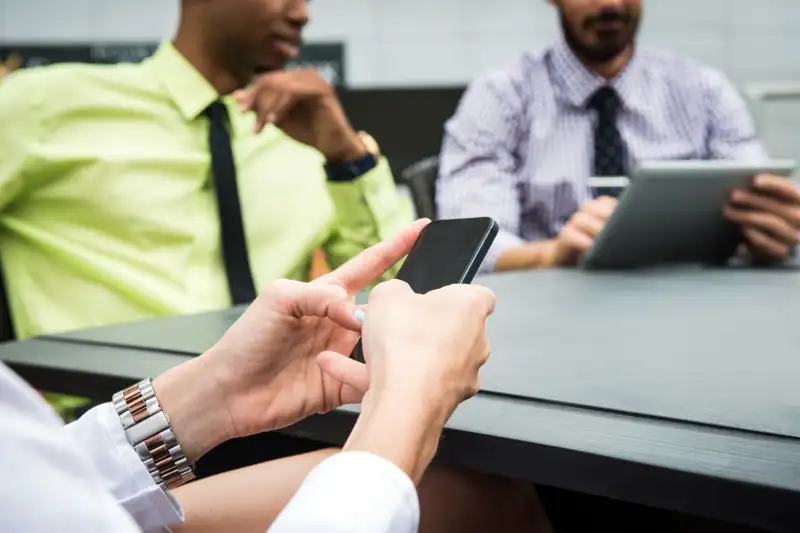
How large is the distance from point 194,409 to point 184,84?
880mm

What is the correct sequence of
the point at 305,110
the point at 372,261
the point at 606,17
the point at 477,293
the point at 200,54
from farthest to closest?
the point at 606,17, the point at 200,54, the point at 305,110, the point at 372,261, the point at 477,293

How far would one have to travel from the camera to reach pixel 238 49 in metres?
1.46

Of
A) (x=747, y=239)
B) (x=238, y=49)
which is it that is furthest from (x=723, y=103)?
(x=238, y=49)

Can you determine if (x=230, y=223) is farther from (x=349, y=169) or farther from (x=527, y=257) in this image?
(x=527, y=257)

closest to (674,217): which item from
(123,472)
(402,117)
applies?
(123,472)

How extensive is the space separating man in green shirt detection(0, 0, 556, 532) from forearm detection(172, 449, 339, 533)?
0.54m

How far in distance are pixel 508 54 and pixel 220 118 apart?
293 centimetres

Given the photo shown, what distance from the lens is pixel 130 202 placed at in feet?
4.09

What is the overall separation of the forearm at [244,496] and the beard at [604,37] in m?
1.41

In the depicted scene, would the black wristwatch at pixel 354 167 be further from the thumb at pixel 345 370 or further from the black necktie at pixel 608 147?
the thumb at pixel 345 370

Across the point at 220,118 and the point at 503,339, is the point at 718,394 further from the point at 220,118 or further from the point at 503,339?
the point at 220,118

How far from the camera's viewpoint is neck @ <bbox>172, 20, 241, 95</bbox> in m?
1.44

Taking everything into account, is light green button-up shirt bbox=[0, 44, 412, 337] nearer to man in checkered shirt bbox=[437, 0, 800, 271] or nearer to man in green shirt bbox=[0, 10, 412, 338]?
man in green shirt bbox=[0, 10, 412, 338]

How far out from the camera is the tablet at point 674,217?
3.67ft
